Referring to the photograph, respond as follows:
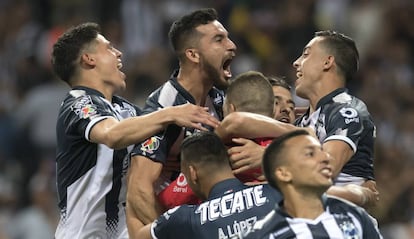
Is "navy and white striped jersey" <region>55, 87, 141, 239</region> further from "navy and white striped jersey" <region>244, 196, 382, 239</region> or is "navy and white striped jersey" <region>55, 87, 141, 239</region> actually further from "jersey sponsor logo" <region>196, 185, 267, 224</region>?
"navy and white striped jersey" <region>244, 196, 382, 239</region>

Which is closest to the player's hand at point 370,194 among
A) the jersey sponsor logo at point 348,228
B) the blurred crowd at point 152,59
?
the jersey sponsor logo at point 348,228

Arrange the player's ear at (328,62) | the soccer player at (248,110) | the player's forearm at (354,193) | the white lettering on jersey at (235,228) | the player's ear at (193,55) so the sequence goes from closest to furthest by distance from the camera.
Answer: the white lettering on jersey at (235,228)
the player's forearm at (354,193)
the soccer player at (248,110)
the player's ear at (328,62)
the player's ear at (193,55)

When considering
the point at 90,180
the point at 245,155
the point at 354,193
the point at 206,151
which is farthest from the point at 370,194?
the point at 90,180

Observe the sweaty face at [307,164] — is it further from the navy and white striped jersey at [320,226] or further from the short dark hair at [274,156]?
the navy and white striped jersey at [320,226]

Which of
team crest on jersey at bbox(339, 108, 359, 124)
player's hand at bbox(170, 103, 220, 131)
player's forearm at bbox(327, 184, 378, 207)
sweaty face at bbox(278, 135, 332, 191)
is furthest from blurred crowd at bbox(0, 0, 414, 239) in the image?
sweaty face at bbox(278, 135, 332, 191)

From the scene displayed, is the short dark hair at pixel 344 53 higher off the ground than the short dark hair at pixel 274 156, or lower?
higher

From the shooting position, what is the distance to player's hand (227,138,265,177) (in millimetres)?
7512

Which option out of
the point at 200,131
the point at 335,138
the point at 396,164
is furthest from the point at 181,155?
the point at 396,164

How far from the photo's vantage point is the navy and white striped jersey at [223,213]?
7.31 meters

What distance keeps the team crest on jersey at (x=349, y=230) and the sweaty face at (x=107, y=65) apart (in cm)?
226

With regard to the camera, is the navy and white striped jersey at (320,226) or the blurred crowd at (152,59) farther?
the blurred crowd at (152,59)

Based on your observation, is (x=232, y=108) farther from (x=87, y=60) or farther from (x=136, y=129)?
(x=87, y=60)

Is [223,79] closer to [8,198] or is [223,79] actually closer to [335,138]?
[335,138]

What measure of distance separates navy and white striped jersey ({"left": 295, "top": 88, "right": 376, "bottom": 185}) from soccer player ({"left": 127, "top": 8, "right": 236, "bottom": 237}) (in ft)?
2.48
